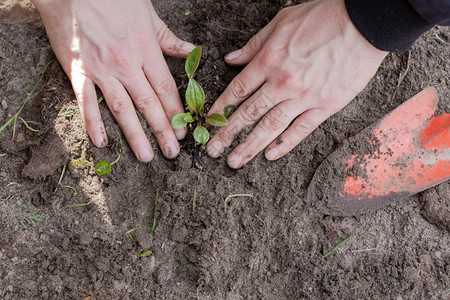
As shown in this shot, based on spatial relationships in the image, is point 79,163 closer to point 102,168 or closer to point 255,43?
point 102,168

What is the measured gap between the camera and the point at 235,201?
1773mm

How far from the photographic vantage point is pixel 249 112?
1.79 m

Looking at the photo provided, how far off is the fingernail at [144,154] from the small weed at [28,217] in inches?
18.8

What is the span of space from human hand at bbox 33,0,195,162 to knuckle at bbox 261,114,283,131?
390mm

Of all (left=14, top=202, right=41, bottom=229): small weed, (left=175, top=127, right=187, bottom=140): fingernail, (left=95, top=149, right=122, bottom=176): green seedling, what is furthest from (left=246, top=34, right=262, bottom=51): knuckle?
(left=14, top=202, right=41, bottom=229): small weed

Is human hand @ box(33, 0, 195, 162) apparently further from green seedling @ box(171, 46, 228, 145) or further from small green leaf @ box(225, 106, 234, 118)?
small green leaf @ box(225, 106, 234, 118)

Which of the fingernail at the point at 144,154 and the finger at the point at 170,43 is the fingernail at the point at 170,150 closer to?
the fingernail at the point at 144,154

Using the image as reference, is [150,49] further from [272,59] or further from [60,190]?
[60,190]

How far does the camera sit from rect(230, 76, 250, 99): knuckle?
1.80m

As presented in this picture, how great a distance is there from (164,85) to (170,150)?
11.2 inches

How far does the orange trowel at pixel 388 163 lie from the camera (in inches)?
73.5

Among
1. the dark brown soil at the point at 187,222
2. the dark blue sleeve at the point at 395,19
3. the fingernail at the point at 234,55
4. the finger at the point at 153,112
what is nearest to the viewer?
the dark blue sleeve at the point at 395,19

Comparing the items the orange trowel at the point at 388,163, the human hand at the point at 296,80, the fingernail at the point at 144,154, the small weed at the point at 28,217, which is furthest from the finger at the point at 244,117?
the small weed at the point at 28,217

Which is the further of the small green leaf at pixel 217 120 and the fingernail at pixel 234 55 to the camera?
Result: the fingernail at pixel 234 55
